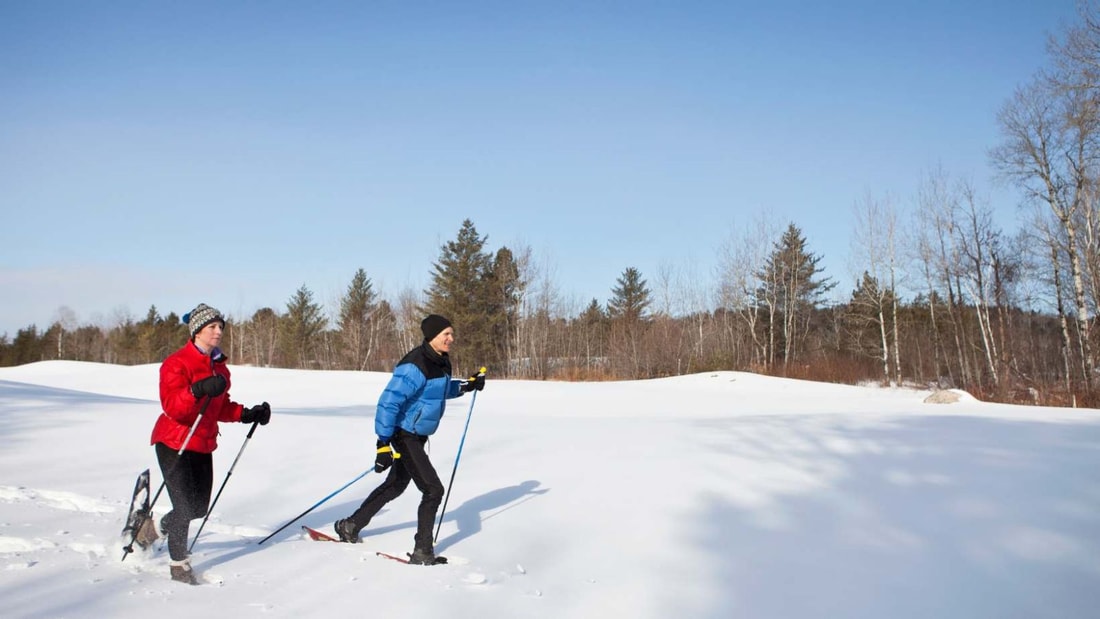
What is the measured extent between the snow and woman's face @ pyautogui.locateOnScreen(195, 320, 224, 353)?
1.40 metres

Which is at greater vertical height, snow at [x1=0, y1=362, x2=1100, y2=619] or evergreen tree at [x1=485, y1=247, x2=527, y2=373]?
evergreen tree at [x1=485, y1=247, x2=527, y2=373]

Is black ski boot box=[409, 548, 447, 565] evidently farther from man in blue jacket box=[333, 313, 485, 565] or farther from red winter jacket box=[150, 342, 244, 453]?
red winter jacket box=[150, 342, 244, 453]

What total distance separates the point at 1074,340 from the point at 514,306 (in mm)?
28237

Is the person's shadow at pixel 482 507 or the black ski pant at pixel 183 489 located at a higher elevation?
the black ski pant at pixel 183 489

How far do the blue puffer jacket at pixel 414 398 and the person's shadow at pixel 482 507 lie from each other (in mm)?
1023

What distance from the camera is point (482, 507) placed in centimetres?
618

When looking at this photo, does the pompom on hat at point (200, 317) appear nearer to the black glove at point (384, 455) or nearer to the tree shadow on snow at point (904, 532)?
the black glove at point (384, 455)

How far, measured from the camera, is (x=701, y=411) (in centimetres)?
1608

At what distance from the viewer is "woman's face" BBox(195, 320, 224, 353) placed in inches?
172

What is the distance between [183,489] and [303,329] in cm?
5683

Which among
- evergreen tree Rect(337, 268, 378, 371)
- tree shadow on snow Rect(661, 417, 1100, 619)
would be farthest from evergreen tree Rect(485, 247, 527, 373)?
tree shadow on snow Rect(661, 417, 1100, 619)

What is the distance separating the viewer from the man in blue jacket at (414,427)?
4.81m

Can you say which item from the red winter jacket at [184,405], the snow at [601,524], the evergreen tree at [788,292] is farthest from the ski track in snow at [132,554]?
the evergreen tree at [788,292]

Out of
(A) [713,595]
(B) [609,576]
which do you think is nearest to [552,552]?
(B) [609,576]
